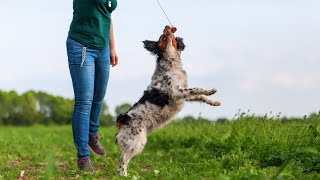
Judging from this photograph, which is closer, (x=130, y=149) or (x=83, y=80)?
(x=130, y=149)

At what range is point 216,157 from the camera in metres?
9.44

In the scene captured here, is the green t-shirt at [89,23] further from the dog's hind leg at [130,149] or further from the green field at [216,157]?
the green field at [216,157]

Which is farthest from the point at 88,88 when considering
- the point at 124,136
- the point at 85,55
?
the point at 124,136

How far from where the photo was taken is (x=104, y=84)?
343 inches

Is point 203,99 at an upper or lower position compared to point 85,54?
lower

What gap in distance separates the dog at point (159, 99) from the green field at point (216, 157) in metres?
0.51

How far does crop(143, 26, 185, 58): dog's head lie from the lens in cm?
821

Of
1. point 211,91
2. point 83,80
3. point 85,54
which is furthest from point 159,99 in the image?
point 85,54

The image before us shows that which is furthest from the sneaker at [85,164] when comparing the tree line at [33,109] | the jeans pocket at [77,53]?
the tree line at [33,109]

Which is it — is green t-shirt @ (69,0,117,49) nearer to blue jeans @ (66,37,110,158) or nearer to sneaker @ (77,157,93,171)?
blue jeans @ (66,37,110,158)

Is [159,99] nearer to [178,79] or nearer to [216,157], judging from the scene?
[178,79]

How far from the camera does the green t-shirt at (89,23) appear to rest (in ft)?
26.6

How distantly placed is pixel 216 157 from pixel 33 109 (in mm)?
42859

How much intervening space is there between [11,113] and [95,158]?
42241mm
